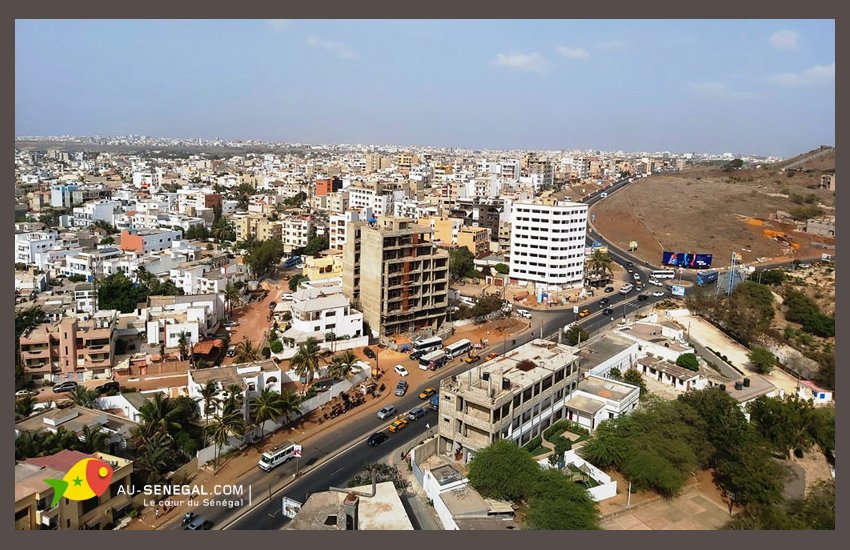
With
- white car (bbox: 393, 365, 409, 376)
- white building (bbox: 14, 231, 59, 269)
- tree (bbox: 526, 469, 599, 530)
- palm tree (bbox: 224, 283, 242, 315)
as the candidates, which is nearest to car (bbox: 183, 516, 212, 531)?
tree (bbox: 526, 469, 599, 530)

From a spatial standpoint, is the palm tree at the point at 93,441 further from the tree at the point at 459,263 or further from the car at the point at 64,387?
the tree at the point at 459,263

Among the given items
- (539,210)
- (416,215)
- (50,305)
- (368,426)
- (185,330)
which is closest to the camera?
(368,426)

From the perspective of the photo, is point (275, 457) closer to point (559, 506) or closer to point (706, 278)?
point (559, 506)

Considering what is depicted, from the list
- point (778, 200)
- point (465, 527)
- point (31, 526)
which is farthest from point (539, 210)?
point (778, 200)

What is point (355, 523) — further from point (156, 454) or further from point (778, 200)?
point (778, 200)

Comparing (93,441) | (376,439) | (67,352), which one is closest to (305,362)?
(376,439)

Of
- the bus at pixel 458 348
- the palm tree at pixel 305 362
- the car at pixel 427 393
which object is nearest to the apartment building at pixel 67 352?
the palm tree at pixel 305 362

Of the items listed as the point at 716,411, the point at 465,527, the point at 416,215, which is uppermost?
the point at 416,215
